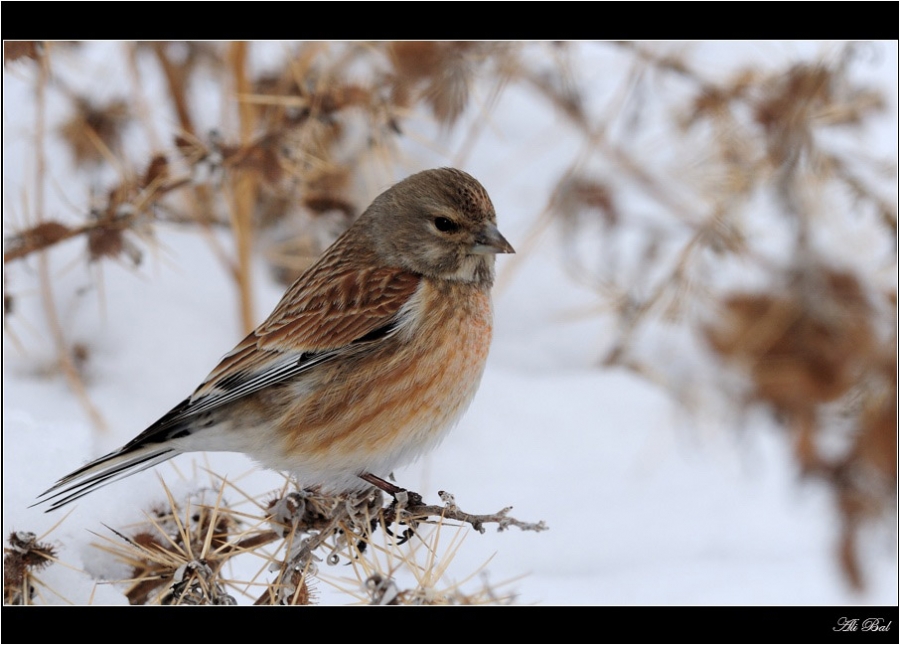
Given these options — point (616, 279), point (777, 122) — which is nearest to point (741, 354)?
point (616, 279)

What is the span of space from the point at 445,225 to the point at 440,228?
0.9 inches

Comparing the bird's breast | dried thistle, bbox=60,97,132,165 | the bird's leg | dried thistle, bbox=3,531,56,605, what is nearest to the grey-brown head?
the bird's breast

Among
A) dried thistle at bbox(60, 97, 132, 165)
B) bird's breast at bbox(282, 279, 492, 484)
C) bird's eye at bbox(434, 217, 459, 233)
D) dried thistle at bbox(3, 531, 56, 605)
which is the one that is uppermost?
dried thistle at bbox(60, 97, 132, 165)

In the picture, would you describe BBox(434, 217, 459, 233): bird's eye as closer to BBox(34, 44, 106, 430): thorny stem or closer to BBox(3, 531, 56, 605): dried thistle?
BBox(3, 531, 56, 605): dried thistle

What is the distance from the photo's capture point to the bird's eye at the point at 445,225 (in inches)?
120

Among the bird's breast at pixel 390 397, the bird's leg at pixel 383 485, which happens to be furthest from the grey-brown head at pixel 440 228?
the bird's leg at pixel 383 485

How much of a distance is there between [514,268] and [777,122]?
5.77ft

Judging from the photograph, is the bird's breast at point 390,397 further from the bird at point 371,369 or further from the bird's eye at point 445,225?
the bird's eye at point 445,225

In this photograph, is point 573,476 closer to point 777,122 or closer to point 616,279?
point 616,279

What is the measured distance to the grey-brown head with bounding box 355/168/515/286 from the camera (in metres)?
3.02

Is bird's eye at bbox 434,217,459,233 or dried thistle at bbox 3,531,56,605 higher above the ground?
bird's eye at bbox 434,217,459,233

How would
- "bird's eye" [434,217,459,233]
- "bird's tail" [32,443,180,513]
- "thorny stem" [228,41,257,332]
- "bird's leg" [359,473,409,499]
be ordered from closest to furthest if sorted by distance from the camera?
1. "bird's tail" [32,443,180,513]
2. "bird's leg" [359,473,409,499]
3. "bird's eye" [434,217,459,233]
4. "thorny stem" [228,41,257,332]

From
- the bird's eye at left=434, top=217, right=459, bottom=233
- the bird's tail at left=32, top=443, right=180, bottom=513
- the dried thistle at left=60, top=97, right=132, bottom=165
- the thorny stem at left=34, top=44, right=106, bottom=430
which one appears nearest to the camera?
the bird's tail at left=32, top=443, right=180, bottom=513

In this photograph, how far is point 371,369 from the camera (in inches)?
118
